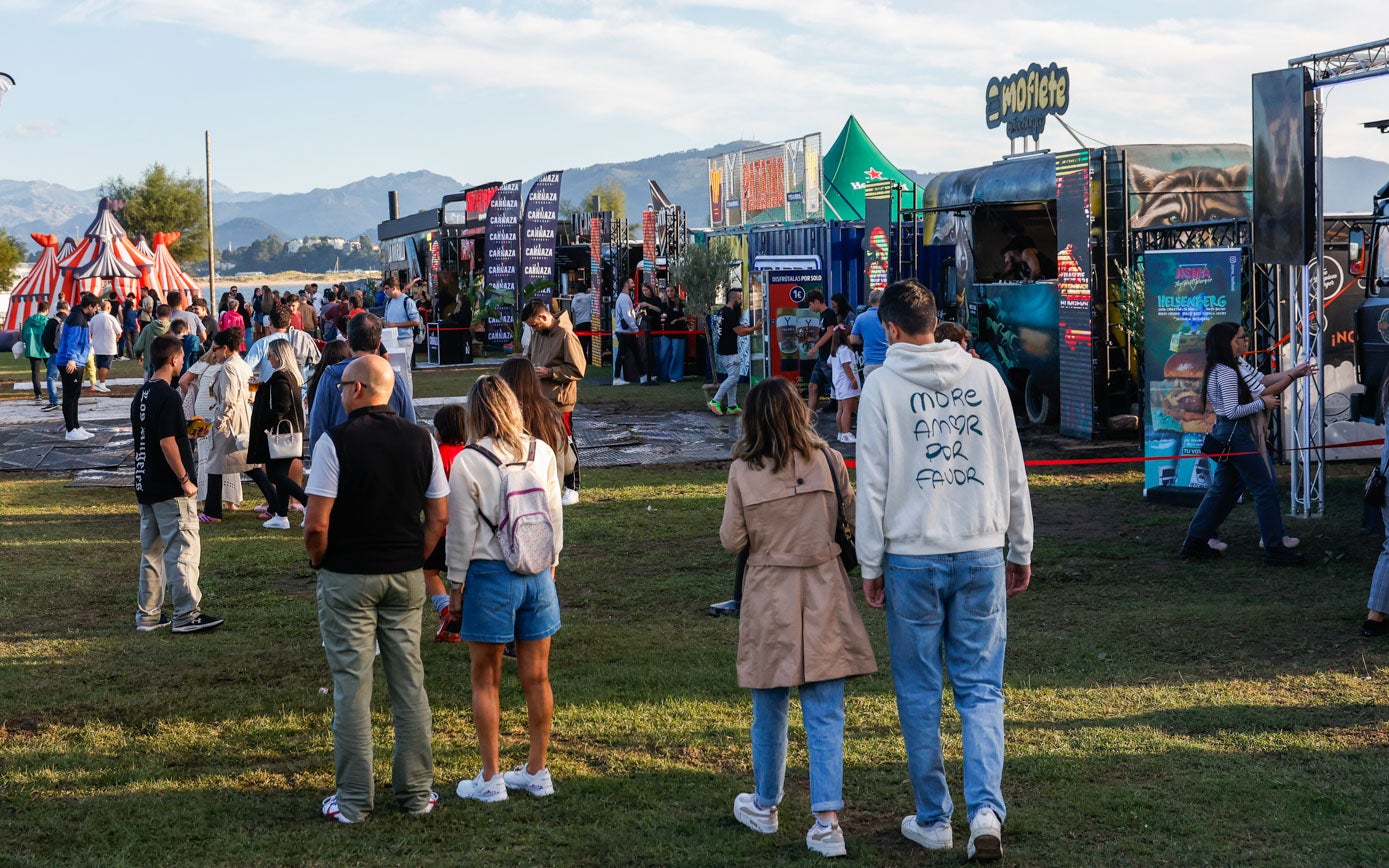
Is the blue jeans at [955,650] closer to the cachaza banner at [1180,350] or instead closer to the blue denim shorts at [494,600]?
the blue denim shorts at [494,600]

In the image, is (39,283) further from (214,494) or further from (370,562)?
(370,562)

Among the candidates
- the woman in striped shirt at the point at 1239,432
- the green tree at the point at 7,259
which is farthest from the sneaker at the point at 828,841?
the green tree at the point at 7,259

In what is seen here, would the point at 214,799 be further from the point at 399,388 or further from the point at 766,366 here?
the point at 766,366

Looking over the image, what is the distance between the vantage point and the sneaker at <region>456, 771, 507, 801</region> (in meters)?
5.24

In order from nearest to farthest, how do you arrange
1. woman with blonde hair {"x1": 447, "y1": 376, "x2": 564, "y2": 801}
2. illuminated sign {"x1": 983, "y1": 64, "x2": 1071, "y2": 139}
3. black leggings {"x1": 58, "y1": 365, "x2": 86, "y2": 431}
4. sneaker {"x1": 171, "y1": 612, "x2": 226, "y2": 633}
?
woman with blonde hair {"x1": 447, "y1": 376, "x2": 564, "y2": 801}
sneaker {"x1": 171, "y1": 612, "x2": 226, "y2": 633}
black leggings {"x1": 58, "y1": 365, "x2": 86, "y2": 431}
illuminated sign {"x1": 983, "y1": 64, "x2": 1071, "y2": 139}

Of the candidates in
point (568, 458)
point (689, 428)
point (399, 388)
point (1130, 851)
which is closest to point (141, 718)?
point (399, 388)

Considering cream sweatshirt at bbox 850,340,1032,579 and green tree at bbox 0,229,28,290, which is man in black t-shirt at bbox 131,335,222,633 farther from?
green tree at bbox 0,229,28,290

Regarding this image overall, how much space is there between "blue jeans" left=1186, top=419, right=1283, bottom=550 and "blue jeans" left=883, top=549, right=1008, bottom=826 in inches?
209

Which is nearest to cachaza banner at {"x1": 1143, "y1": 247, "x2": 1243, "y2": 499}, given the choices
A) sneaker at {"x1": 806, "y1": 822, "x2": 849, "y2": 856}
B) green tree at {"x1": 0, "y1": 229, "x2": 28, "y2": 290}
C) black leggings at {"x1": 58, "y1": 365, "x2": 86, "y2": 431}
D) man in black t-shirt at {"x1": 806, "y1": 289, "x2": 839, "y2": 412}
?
man in black t-shirt at {"x1": 806, "y1": 289, "x2": 839, "y2": 412}

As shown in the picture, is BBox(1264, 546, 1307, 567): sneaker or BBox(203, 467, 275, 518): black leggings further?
BBox(203, 467, 275, 518): black leggings

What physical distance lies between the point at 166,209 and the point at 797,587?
287ft

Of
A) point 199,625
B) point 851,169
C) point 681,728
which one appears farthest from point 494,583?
point 851,169

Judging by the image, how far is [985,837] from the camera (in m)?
4.43

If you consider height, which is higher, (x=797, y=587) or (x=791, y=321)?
(x=791, y=321)
